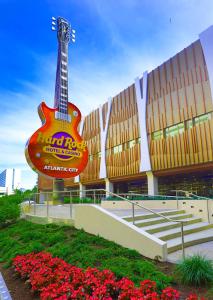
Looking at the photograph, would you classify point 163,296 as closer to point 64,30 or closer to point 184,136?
point 184,136

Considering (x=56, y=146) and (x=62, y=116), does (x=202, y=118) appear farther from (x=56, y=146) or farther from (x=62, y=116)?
(x=56, y=146)

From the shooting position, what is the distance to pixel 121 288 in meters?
4.10

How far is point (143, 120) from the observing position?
25.3m

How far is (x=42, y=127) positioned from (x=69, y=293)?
14.6 meters

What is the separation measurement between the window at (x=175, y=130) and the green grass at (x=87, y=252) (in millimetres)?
15643

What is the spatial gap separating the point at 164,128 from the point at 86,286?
2037 cm

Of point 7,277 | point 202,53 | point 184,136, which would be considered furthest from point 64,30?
point 7,277

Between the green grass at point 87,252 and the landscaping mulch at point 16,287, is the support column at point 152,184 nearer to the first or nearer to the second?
the green grass at point 87,252

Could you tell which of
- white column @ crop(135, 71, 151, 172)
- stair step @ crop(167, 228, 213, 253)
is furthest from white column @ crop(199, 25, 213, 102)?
stair step @ crop(167, 228, 213, 253)

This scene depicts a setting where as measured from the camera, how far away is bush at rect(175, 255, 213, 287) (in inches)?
180

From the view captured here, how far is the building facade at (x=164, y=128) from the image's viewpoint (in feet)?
66.2

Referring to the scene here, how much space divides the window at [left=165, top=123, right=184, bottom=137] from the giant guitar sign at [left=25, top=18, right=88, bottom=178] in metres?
8.67

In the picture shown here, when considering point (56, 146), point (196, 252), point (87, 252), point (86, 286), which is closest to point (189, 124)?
point (56, 146)

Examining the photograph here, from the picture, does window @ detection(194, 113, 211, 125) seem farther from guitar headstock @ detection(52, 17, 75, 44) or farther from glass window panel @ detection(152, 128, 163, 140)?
guitar headstock @ detection(52, 17, 75, 44)
